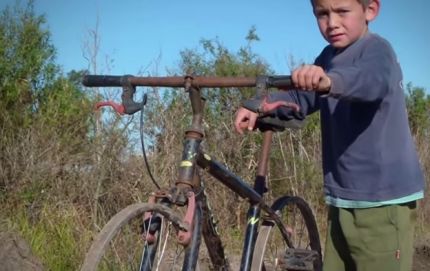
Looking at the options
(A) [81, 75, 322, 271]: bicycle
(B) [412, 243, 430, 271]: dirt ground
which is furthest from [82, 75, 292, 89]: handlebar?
(B) [412, 243, 430, 271]: dirt ground

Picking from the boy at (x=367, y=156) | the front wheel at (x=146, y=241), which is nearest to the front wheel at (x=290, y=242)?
the boy at (x=367, y=156)

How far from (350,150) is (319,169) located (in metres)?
4.40

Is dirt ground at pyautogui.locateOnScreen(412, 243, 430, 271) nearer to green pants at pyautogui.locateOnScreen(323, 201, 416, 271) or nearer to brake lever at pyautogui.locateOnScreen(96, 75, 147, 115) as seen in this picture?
green pants at pyautogui.locateOnScreen(323, 201, 416, 271)

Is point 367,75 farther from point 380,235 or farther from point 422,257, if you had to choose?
point 422,257

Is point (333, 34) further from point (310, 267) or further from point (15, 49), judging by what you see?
point (15, 49)

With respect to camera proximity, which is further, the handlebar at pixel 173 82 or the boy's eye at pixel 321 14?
the boy's eye at pixel 321 14

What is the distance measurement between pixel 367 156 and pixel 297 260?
3.09 ft

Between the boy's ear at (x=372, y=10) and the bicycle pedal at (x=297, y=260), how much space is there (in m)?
1.37

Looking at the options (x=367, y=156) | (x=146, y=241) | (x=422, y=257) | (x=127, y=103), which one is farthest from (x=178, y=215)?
(x=422, y=257)

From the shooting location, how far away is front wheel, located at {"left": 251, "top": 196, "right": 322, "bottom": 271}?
134 inches

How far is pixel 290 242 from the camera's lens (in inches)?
148

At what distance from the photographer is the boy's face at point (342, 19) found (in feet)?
8.57

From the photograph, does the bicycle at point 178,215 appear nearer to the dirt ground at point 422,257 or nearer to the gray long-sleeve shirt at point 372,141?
the gray long-sleeve shirt at point 372,141

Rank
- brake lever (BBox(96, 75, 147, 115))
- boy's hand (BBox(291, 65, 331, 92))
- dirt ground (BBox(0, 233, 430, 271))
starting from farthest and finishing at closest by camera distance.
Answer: dirt ground (BBox(0, 233, 430, 271)) → brake lever (BBox(96, 75, 147, 115)) → boy's hand (BBox(291, 65, 331, 92))
